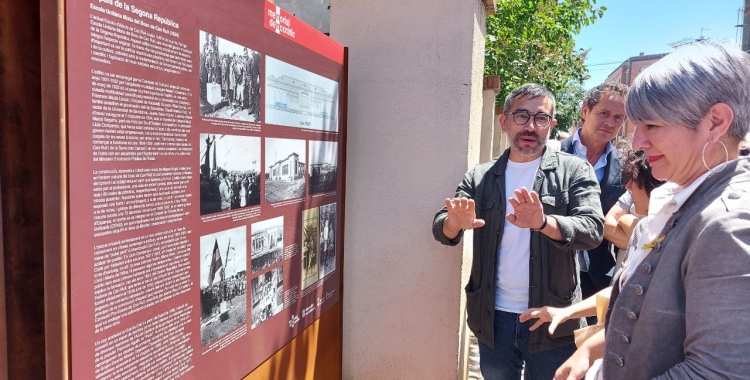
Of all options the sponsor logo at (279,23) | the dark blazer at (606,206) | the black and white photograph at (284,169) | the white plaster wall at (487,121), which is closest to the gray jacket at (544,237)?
the dark blazer at (606,206)

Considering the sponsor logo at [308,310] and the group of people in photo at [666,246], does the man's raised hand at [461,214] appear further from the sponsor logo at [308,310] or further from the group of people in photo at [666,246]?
the sponsor logo at [308,310]

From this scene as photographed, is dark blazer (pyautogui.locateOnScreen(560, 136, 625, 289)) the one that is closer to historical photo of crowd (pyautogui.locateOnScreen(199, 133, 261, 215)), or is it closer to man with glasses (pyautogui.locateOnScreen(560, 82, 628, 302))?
man with glasses (pyautogui.locateOnScreen(560, 82, 628, 302))

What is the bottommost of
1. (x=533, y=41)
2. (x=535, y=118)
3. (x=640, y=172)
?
(x=640, y=172)

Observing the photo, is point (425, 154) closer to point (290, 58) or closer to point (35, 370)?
point (290, 58)

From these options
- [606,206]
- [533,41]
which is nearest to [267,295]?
[606,206]

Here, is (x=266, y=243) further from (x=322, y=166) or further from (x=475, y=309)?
(x=475, y=309)

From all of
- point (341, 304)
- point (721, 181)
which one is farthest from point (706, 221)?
point (341, 304)

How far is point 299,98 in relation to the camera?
90.0 inches

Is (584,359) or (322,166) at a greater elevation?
(322,166)

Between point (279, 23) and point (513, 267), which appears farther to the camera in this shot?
point (513, 267)

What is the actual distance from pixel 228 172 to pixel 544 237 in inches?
63.1

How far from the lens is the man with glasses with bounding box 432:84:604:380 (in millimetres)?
2568

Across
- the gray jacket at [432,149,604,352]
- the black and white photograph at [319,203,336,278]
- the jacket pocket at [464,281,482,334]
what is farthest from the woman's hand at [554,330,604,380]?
the black and white photograph at [319,203,336,278]

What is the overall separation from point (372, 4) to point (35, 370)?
8.10 ft
